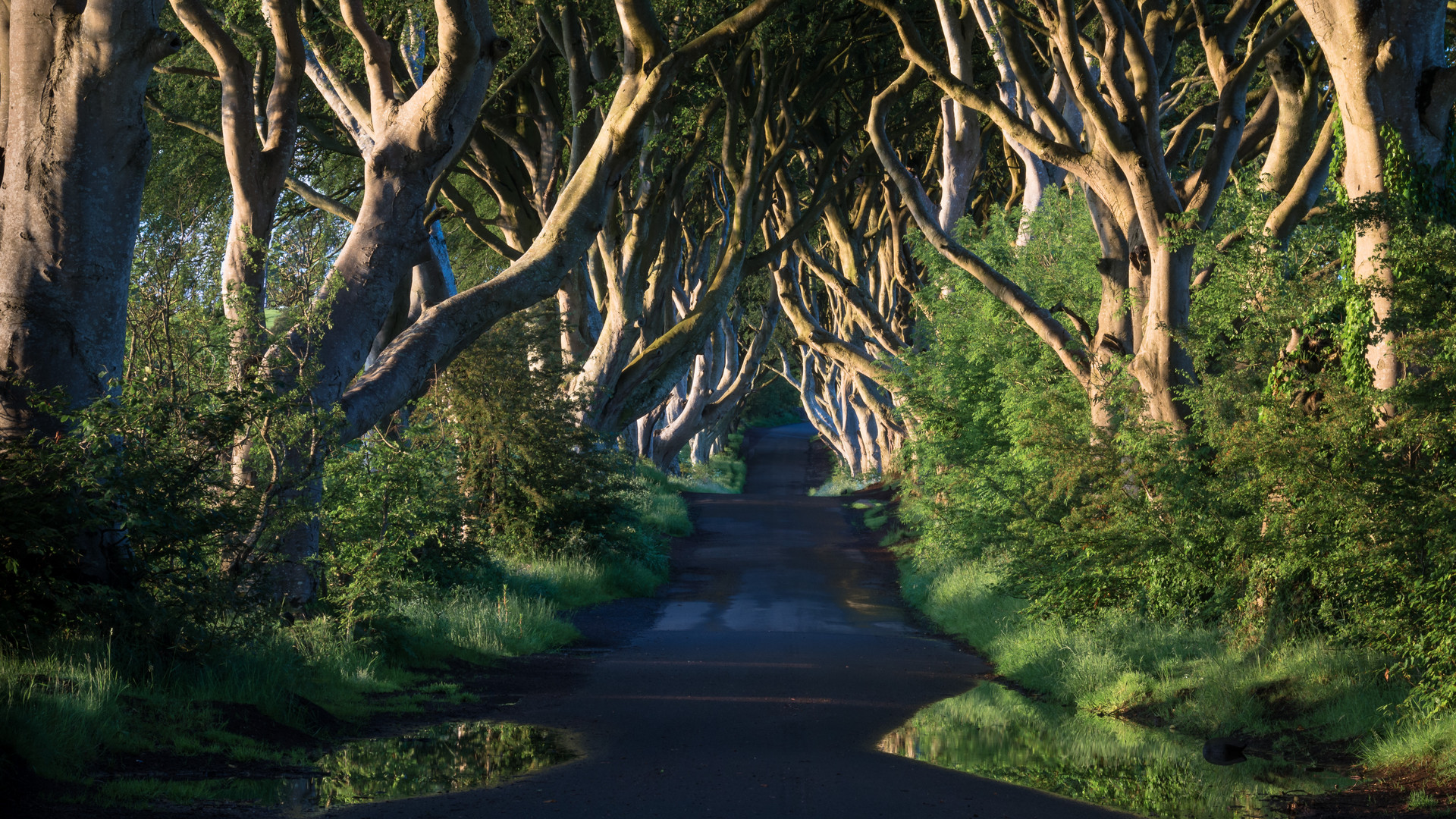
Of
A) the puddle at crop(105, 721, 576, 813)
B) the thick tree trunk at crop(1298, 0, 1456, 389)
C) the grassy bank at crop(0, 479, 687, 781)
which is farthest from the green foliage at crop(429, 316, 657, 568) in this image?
the thick tree trunk at crop(1298, 0, 1456, 389)

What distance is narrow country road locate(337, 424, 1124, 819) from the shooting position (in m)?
6.76

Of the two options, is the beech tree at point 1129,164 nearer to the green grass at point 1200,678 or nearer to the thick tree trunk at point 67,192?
the green grass at point 1200,678

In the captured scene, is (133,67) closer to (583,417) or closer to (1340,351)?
(1340,351)

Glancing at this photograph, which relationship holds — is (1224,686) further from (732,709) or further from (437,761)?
(437,761)

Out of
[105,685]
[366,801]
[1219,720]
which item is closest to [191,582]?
[105,685]

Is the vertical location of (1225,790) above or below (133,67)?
below

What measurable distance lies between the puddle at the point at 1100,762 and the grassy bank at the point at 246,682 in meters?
4.05

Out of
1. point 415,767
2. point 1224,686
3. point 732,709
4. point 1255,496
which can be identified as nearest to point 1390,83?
point 1255,496

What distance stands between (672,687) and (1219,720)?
14.8 feet

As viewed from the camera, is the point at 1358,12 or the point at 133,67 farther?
the point at 1358,12

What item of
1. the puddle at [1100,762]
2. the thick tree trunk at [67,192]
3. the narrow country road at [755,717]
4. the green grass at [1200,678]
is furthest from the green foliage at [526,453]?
the puddle at [1100,762]

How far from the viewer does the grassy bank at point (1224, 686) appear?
26.8ft

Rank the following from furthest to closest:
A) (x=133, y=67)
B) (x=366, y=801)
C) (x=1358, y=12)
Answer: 1. (x=1358, y=12)
2. (x=133, y=67)
3. (x=366, y=801)

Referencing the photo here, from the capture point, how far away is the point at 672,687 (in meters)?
10.9
